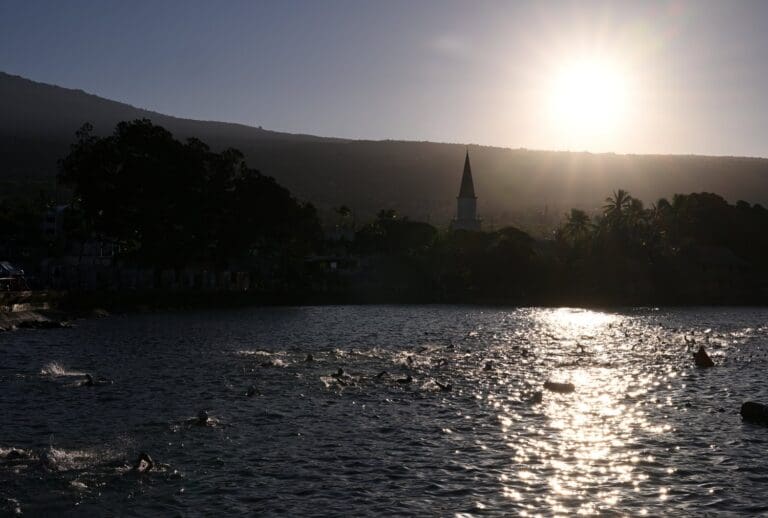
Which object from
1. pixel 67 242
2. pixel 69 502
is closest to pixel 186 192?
pixel 67 242

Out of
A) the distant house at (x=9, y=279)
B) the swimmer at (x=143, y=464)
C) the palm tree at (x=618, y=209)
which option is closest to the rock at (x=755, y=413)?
the swimmer at (x=143, y=464)

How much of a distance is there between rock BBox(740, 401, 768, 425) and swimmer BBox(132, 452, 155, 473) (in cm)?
2206

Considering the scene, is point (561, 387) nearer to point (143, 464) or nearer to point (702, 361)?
point (702, 361)

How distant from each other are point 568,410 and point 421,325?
4971cm

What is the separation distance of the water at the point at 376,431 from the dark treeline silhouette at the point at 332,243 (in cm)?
4724

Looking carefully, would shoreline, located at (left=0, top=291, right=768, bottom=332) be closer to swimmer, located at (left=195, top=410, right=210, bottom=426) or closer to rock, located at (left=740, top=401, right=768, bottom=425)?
swimmer, located at (left=195, top=410, right=210, bottom=426)

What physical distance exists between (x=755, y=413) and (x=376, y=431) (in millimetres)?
14658

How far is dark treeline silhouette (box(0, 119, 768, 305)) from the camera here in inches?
3989

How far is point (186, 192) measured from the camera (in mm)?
105438

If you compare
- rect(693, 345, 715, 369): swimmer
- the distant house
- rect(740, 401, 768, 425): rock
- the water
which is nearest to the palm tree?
the water

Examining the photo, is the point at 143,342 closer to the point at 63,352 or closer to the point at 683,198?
the point at 63,352

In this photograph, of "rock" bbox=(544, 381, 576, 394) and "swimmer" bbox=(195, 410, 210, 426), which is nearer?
"swimmer" bbox=(195, 410, 210, 426)

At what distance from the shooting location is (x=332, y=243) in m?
157

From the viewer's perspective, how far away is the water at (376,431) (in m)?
19.8
